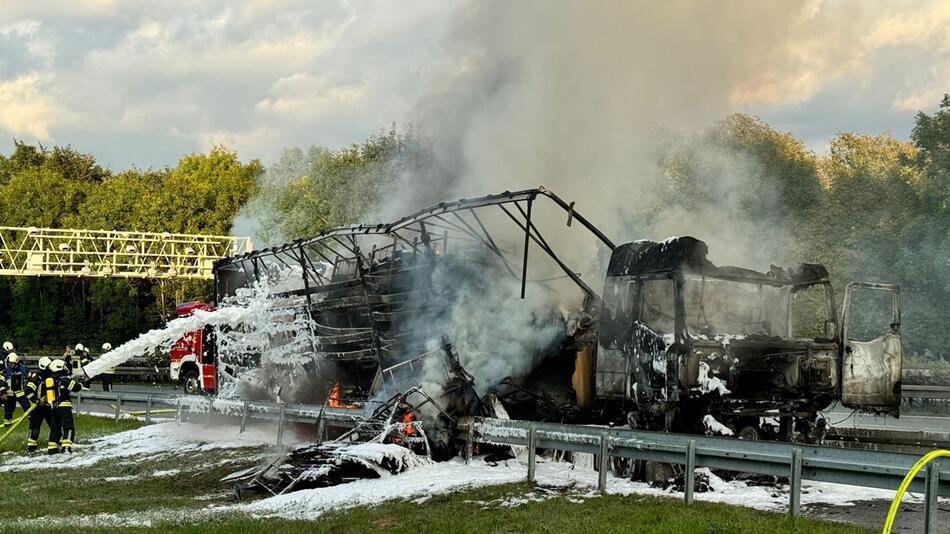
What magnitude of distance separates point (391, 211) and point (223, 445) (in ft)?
39.6

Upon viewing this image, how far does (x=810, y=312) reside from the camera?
1332 centimetres

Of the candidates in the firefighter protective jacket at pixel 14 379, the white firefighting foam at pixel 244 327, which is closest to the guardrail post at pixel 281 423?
the white firefighting foam at pixel 244 327

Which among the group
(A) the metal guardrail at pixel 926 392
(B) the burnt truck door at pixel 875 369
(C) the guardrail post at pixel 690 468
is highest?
(B) the burnt truck door at pixel 875 369

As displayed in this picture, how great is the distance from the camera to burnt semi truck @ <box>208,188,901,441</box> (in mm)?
11766

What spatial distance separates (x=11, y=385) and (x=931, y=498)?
20292 mm

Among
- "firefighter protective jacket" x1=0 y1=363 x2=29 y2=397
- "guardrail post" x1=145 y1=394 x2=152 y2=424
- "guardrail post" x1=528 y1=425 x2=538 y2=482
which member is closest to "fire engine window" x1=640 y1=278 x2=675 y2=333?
"guardrail post" x1=528 y1=425 x2=538 y2=482

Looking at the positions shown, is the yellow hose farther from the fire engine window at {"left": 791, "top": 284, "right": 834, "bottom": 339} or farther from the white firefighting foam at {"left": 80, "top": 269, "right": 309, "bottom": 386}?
the white firefighting foam at {"left": 80, "top": 269, "right": 309, "bottom": 386}

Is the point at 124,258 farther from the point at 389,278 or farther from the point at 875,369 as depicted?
the point at 875,369

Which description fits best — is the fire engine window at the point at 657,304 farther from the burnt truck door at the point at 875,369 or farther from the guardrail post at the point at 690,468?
the guardrail post at the point at 690,468

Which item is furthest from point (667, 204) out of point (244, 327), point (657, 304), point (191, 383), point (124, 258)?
point (124, 258)

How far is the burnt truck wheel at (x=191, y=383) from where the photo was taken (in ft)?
102

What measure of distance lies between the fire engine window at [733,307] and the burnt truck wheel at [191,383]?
2164 cm

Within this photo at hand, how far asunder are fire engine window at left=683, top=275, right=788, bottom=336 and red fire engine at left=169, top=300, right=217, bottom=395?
20.1 meters

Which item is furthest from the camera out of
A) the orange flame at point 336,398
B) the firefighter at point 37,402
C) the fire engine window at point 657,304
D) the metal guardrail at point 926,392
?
the metal guardrail at point 926,392
